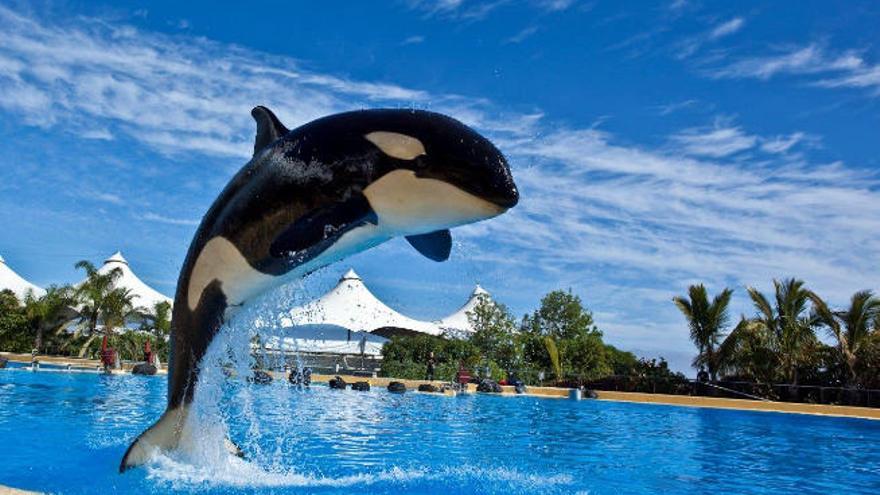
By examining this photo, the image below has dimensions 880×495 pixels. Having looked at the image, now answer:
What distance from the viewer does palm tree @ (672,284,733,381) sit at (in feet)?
80.3

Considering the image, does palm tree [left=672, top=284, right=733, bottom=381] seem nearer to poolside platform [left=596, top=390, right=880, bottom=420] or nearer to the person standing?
poolside platform [left=596, top=390, right=880, bottom=420]

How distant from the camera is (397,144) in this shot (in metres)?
3.70

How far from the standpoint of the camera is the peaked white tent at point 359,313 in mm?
36344

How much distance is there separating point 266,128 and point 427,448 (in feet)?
19.1

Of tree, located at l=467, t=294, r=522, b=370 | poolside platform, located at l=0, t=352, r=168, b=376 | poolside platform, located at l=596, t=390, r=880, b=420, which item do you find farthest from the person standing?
poolside platform, located at l=0, t=352, r=168, b=376

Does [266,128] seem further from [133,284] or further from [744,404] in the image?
[133,284]

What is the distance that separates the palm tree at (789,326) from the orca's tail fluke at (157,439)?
2165cm

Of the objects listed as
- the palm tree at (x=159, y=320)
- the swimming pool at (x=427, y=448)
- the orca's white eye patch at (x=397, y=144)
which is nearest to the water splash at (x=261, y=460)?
the swimming pool at (x=427, y=448)

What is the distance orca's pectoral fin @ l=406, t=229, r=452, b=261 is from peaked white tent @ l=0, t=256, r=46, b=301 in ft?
118

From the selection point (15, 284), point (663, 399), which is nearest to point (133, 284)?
point (15, 284)

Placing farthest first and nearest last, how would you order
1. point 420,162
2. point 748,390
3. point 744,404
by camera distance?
point 748,390 → point 744,404 → point 420,162

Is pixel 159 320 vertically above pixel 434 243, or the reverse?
pixel 159 320

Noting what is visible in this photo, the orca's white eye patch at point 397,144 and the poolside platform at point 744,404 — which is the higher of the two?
the orca's white eye patch at point 397,144

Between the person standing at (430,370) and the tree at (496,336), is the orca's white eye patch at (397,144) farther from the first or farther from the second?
the tree at (496,336)
